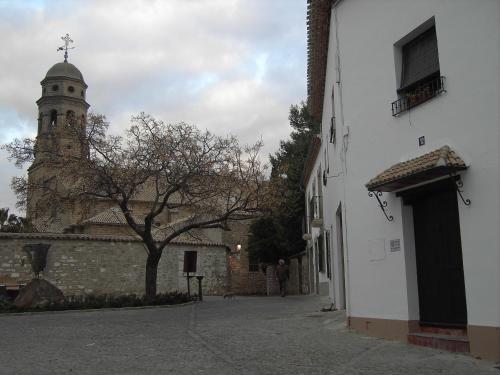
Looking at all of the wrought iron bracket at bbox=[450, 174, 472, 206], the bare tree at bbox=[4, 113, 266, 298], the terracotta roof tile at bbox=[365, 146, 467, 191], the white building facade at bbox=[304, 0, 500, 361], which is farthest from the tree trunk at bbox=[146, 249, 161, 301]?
the wrought iron bracket at bbox=[450, 174, 472, 206]

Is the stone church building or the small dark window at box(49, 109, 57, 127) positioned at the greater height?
the small dark window at box(49, 109, 57, 127)

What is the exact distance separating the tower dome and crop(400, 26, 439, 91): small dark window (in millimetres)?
46097

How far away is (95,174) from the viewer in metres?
17.7

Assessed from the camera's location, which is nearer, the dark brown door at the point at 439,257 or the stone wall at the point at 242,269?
the dark brown door at the point at 439,257

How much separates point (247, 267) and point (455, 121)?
33246mm

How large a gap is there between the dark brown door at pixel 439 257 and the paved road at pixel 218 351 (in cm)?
65

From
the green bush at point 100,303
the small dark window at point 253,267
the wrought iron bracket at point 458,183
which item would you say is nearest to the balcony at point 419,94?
the wrought iron bracket at point 458,183

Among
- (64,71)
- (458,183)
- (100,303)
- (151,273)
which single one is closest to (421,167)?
(458,183)

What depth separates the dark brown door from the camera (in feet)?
23.0

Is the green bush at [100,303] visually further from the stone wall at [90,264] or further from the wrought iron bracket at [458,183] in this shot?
the wrought iron bracket at [458,183]

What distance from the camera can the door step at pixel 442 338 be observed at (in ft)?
21.8

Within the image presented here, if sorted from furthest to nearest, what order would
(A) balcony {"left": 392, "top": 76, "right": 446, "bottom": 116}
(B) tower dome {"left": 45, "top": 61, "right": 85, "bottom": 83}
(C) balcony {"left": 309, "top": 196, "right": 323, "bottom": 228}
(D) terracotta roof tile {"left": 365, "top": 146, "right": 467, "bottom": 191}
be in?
1. (B) tower dome {"left": 45, "top": 61, "right": 85, "bottom": 83}
2. (C) balcony {"left": 309, "top": 196, "right": 323, "bottom": 228}
3. (A) balcony {"left": 392, "top": 76, "right": 446, "bottom": 116}
4. (D) terracotta roof tile {"left": 365, "top": 146, "right": 467, "bottom": 191}

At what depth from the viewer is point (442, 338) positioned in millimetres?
6984

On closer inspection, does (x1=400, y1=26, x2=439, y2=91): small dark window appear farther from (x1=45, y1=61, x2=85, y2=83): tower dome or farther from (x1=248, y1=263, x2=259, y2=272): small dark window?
(x1=45, y1=61, x2=85, y2=83): tower dome
